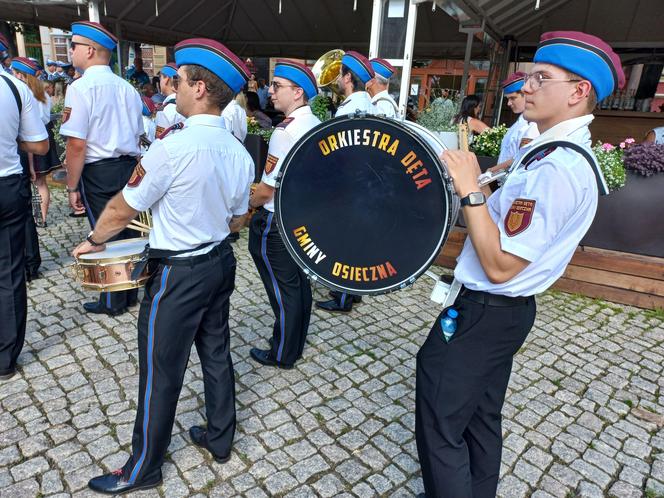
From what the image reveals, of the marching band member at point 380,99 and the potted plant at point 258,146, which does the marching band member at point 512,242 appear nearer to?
the marching band member at point 380,99

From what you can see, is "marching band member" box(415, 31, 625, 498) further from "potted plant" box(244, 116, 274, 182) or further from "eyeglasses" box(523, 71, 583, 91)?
"potted plant" box(244, 116, 274, 182)

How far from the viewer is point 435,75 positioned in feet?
62.2

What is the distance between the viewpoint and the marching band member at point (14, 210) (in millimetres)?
2857

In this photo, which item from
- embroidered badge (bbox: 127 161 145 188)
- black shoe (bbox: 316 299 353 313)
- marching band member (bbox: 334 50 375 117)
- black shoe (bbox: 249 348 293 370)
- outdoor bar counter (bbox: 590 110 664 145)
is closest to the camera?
embroidered badge (bbox: 127 161 145 188)

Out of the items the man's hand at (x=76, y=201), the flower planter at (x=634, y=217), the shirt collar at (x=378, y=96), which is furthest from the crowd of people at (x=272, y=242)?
the flower planter at (x=634, y=217)

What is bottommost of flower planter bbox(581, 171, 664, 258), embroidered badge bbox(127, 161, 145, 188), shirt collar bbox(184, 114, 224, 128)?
flower planter bbox(581, 171, 664, 258)

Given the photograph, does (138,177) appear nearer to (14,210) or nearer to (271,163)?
(271,163)

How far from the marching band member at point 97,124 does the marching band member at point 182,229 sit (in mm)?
1629

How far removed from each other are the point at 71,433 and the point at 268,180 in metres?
1.84

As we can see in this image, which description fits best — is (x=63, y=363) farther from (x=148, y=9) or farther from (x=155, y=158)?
(x=148, y=9)

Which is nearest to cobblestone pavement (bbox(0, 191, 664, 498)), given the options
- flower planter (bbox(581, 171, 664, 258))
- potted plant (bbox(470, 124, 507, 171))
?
flower planter (bbox(581, 171, 664, 258))

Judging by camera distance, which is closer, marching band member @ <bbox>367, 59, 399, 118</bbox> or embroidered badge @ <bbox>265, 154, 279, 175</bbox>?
embroidered badge @ <bbox>265, 154, 279, 175</bbox>

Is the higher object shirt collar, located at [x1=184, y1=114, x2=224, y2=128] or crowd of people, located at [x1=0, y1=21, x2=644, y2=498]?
shirt collar, located at [x1=184, y1=114, x2=224, y2=128]

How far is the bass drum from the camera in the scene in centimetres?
167
